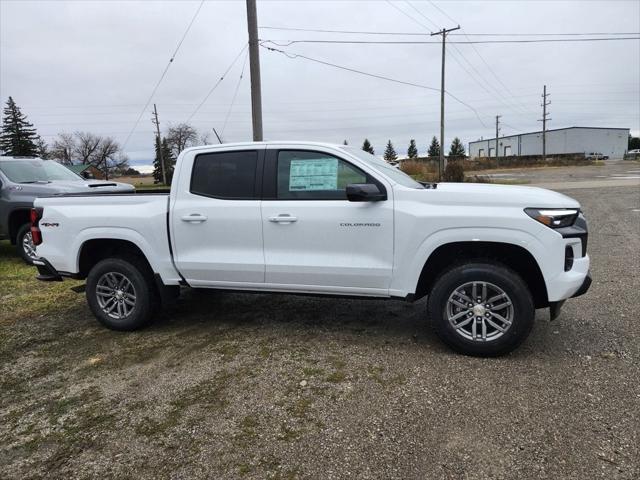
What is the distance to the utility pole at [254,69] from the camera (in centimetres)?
1278

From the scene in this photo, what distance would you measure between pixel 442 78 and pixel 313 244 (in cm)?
3369

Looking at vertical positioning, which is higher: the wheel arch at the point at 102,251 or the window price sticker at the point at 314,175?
the window price sticker at the point at 314,175

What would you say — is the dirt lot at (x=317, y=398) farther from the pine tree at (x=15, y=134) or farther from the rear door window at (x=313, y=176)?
the pine tree at (x=15, y=134)

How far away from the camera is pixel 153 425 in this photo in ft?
10.7

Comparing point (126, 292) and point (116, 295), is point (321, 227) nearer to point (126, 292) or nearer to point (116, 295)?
point (126, 292)

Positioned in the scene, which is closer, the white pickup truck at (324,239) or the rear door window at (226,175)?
the white pickup truck at (324,239)

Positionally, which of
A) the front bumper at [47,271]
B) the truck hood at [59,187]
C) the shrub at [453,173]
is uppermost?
the shrub at [453,173]

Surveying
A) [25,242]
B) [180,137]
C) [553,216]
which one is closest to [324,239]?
[553,216]

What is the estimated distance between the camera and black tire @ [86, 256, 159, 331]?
4.98m

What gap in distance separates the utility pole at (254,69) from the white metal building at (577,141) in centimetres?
9403

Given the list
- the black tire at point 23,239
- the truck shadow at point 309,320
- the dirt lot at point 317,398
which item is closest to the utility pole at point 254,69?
the black tire at point 23,239

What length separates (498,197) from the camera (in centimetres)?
399

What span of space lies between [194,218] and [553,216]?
3099mm

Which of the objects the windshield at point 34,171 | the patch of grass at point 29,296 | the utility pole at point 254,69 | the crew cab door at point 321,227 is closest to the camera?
the crew cab door at point 321,227
